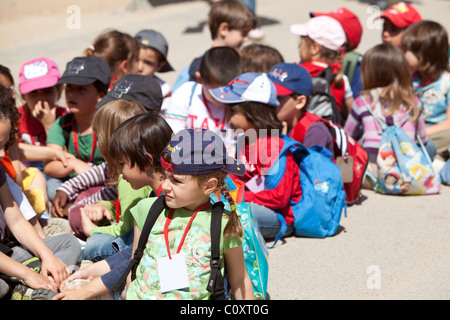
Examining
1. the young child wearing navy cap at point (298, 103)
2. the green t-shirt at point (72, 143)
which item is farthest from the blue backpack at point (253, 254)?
the green t-shirt at point (72, 143)

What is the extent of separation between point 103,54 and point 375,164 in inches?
98.8

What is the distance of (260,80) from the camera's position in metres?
3.79

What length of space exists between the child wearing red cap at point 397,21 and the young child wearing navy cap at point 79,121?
328 centimetres

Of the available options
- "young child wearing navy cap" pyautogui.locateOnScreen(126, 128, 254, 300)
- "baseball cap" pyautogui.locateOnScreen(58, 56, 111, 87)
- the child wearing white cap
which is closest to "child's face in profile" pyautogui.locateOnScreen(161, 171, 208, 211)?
"young child wearing navy cap" pyautogui.locateOnScreen(126, 128, 254, 300)

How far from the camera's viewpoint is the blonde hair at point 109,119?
330cm

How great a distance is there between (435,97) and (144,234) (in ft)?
11.8

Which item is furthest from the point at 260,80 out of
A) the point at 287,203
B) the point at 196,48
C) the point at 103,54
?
the point at 196,48

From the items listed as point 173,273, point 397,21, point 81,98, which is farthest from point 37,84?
point 397,21

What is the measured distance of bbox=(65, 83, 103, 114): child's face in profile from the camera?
165 inches

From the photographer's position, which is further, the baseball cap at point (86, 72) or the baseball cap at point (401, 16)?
the baseball cap at point (401, 16)

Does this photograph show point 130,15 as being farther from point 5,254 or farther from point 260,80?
point 5,254

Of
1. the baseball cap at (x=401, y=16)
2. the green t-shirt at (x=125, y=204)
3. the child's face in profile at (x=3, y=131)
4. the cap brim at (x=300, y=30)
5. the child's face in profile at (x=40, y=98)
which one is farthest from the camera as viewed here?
the baseball cap at (x=401, y=16)

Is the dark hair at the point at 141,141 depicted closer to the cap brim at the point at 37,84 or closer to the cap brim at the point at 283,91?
the cap brim at the point at 283,91

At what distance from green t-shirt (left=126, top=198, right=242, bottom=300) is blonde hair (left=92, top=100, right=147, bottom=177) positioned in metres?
0.88
